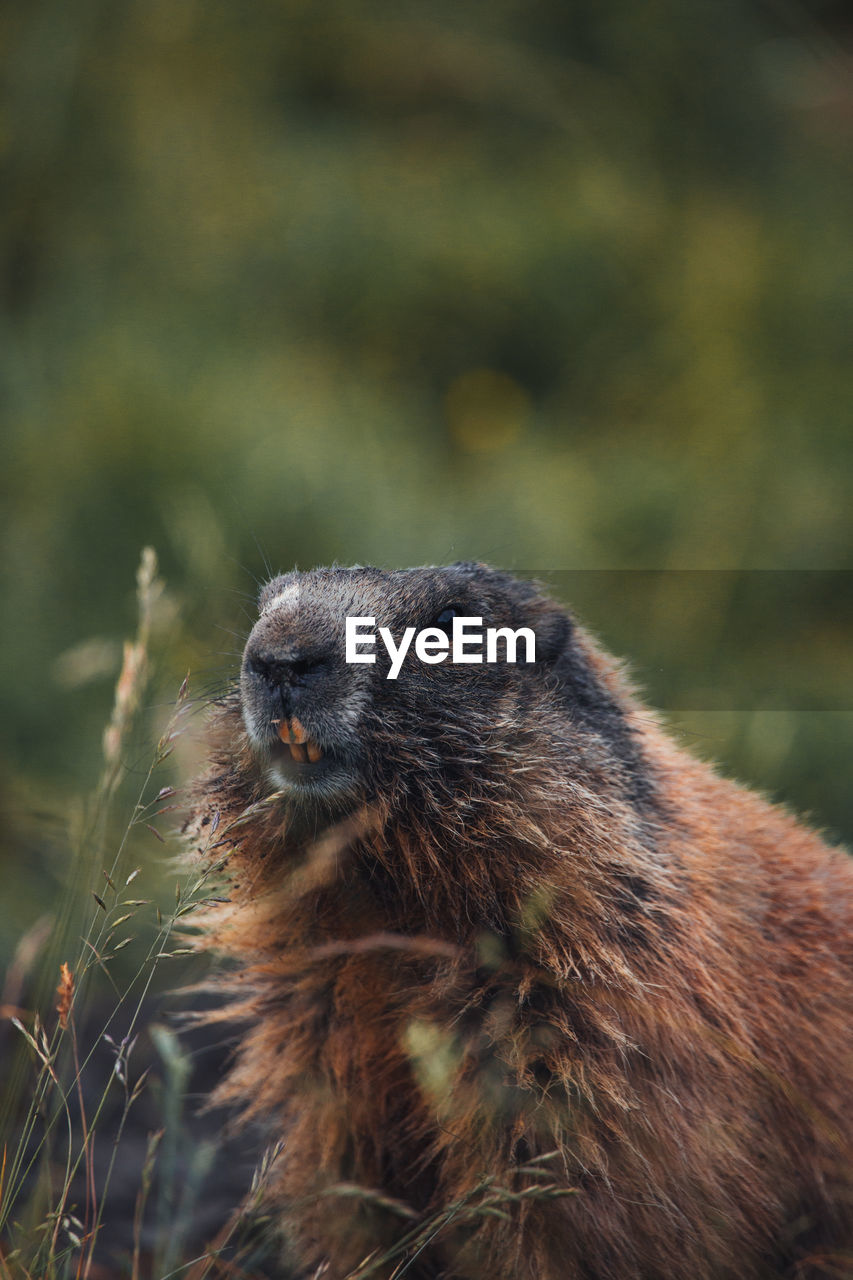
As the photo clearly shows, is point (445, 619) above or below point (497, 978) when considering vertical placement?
above

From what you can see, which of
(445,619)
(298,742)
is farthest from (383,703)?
(445,619)

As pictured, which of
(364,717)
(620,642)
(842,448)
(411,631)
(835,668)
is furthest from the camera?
(842,448)

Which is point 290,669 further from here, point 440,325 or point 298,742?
point 440,325

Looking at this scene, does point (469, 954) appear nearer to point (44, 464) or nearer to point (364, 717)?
point (364, 717)

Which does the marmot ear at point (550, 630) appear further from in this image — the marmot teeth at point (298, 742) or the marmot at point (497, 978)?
the marmot teeth at point (298, 742)

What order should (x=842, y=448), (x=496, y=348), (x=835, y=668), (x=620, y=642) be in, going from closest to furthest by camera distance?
1. (x=620, y=642)
2. (x=835, y=668)
3. (x=842, y=448)
4. (x=496, y=348)

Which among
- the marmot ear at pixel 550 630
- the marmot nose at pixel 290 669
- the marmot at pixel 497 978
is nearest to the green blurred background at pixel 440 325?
the marmot ear at pixel 550 630

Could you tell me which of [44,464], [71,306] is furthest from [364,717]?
[71,306]
